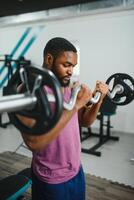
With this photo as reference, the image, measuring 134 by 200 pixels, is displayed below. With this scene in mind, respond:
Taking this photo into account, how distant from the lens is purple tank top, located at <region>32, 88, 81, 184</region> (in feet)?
3.58

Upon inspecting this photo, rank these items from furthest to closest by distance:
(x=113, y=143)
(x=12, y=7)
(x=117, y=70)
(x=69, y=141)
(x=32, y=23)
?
1. (x=32, y=23)
2. (x=12, y=7)
3. (x=117, y=70)
4. (x=113, y=143)
5. (x=69, y=141)

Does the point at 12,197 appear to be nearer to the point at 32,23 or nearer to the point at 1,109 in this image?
the point at 1,109

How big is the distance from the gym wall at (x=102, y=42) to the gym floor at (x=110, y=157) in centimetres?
73

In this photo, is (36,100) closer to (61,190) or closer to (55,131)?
(55,131)

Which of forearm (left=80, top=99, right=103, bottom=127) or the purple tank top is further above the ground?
forearm (left=80, top=99, right=103, bottom=127)

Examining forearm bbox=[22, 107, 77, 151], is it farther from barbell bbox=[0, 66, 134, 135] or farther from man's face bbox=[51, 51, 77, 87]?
man's face bbox=[51, 51, 77, 87]

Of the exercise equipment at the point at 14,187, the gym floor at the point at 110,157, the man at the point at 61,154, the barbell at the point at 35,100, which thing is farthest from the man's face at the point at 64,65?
the gym floor at the point at 110,157

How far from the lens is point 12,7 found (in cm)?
525

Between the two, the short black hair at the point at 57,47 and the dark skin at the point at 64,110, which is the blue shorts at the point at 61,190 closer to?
the dark skin at the point at 64,110

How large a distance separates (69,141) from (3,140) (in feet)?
12.4

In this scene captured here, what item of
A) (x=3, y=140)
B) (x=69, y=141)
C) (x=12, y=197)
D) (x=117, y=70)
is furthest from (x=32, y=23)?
(x=69, y=141)

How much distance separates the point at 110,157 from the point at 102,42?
2332 mm

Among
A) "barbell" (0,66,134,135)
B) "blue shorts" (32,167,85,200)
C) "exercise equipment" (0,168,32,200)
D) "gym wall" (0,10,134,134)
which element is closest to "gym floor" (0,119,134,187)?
"gym wall" (0,10,134,134)

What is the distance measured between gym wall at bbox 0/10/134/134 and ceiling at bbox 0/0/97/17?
0.37 meters
